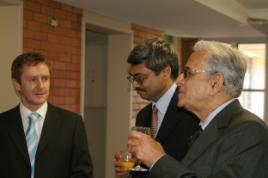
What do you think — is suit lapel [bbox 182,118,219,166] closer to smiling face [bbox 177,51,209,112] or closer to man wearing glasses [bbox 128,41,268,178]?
man wearing glasses [bbox 128,41,268,178]

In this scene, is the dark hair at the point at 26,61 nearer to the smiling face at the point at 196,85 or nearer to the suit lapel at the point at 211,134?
the smiling face at the point at 196,85

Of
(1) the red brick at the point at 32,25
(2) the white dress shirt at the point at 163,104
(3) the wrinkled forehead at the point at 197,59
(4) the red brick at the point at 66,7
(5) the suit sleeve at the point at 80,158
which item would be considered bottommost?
(5) the suit sleeve at the point at 80,158

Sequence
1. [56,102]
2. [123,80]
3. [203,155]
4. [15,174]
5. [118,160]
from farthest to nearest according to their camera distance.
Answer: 1. [123,80]
2. [56,102]
3. [15,174]
4. [118,160]
5. [203,155]

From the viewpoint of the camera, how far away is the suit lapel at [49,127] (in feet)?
9.23

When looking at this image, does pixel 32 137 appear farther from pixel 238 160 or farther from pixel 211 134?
pixel 238 160

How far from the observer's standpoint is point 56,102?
5.24 m

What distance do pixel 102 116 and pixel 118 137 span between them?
533mm

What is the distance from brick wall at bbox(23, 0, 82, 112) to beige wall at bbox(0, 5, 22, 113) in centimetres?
13

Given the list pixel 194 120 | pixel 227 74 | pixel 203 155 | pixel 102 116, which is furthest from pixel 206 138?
pixel 102 116

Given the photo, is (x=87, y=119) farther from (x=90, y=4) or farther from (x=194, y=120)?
(x=194, y=120)

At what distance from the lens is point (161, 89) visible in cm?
262

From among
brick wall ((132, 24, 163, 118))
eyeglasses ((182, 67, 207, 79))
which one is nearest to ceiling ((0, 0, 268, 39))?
brick wall ((132, 24, 163, 118))

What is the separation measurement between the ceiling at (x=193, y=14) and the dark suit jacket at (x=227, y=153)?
10.1 ft

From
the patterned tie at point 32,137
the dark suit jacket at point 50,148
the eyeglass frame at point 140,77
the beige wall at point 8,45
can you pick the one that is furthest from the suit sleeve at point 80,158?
the beige wall at point 8,45
